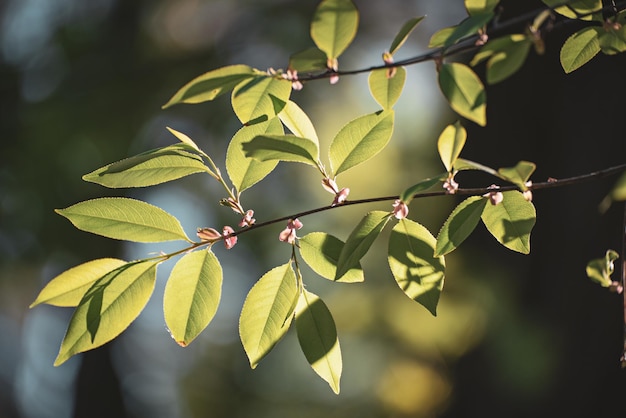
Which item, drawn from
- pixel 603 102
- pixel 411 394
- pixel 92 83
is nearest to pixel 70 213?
pixel 603 102

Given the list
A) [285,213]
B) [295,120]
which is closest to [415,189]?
[295,120]

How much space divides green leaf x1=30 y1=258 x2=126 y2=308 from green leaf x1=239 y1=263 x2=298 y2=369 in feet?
0.29

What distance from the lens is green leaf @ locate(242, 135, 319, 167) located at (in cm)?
32

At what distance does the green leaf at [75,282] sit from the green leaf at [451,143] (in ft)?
0.70

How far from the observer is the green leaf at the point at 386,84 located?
371 millimetres

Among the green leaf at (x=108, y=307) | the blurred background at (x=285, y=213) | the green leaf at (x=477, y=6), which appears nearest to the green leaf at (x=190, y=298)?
the green leaf at (x=108, y=307)

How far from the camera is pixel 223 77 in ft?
1.22

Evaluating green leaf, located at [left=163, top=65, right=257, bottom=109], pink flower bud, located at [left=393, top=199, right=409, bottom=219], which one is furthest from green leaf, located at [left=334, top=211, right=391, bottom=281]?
green leaf, located at [left=163, top=65, right=257, bottom=109]

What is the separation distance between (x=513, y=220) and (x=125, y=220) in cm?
25

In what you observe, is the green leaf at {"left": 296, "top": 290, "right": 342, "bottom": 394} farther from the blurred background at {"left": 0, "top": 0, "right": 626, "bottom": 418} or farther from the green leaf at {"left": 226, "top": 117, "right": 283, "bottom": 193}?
the blurred background at {"left": 0, "top": 0, "right": 626, "bottom": 418}

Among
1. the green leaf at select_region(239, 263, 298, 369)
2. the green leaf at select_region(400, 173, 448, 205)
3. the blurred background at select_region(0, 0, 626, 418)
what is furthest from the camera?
the blurred background at select_region(0, 0, 626, 418)

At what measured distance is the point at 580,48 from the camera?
0.42m

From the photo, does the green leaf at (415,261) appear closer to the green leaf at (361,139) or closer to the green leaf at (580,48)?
the green leaf at (361,139)

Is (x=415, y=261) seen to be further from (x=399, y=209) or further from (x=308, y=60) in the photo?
(x=308, y=60)
